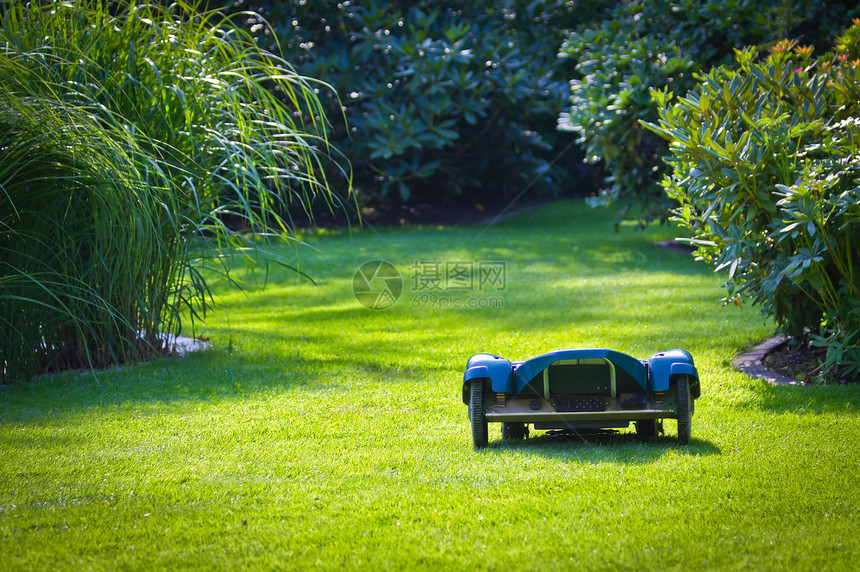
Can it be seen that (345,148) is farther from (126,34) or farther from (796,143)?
(796,143)

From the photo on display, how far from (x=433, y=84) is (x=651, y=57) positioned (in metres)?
4.85

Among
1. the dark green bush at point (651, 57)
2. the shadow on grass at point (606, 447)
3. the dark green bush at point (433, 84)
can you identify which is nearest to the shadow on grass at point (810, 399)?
the shadow on grass at point (606, 447)

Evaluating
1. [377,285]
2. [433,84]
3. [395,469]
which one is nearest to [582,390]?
[395,469]

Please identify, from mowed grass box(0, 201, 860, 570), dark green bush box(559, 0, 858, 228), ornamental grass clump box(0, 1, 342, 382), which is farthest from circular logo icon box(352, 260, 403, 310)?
dark green bush box(559, 0, 858, 228)

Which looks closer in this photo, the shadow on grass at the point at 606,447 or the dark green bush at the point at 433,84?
the shadow on grass at the point at 606,447

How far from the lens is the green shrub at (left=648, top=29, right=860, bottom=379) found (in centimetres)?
493

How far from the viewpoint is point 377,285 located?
10.3m

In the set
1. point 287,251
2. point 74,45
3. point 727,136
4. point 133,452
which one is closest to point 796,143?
point 727,136

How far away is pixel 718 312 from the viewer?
7.81m

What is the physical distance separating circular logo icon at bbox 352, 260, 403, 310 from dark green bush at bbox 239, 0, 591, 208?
4.18 meters

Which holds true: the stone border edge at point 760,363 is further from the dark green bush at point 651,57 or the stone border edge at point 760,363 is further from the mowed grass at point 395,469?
the dark green bush at point 651,57

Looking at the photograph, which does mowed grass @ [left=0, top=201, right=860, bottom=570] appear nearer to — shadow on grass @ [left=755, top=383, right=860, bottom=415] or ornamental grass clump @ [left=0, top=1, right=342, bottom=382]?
shadow on grass @ [left=755, top=383, right=860, bottom=415]

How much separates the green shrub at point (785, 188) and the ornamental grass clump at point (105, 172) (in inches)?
107

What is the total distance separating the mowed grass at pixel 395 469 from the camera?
9.57ft
